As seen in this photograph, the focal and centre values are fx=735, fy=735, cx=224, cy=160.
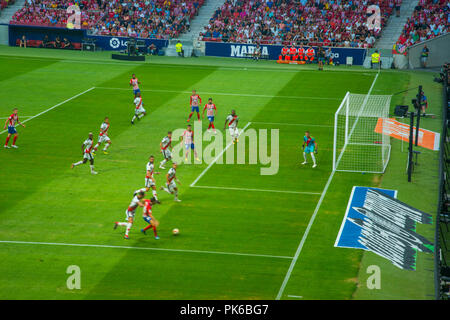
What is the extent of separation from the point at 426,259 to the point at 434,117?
21.6 meters

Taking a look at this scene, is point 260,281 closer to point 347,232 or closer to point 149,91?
point 347,232

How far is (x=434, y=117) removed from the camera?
4506cm

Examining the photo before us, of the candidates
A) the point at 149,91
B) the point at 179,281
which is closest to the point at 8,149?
the point at 149,91

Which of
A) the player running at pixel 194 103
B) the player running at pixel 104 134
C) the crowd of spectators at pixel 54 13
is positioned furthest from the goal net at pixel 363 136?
the crowd of spectators at pixel 54 13

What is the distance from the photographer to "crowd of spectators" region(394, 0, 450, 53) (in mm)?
63188

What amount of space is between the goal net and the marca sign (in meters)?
19.3

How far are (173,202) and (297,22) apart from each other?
41969 millimetres

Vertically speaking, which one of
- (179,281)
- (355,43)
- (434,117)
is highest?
(355,43)

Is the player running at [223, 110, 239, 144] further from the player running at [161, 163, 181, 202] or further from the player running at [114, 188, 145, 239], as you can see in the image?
the player running at [114, 188, 145, 239]

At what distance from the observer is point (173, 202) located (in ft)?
100

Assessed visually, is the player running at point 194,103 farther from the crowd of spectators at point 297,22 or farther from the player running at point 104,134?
the crowd of spectators at point 297,22

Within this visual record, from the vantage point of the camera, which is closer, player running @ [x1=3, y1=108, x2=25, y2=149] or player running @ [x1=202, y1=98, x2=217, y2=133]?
player running @ [x1=3, y1=108, x2=25, y2=149]

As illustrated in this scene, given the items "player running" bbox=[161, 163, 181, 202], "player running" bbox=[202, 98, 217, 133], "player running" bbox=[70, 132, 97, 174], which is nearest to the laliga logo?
"player running" bbox=[202, 98, 217, 133]

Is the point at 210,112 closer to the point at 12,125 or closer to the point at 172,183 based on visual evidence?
the point at 12,125
